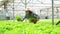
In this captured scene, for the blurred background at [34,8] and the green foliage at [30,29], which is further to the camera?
the blurred background at [34,8]

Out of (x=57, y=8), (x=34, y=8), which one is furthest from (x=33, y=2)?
(x=57, y=8)

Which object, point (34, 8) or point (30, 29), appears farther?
point (34, 8)

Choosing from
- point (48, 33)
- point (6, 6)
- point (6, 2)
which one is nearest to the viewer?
point (48, 33)

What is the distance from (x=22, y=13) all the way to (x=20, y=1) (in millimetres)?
817

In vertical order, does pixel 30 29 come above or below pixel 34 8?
above

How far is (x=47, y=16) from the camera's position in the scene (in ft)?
38.2

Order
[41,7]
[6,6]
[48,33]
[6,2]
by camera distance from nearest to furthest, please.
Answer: [48,33]
[6,2]
[6,6]
[41,7]

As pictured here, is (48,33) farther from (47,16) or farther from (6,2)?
(47,16)

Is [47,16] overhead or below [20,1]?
below

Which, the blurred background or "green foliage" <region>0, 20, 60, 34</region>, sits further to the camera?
the blurred background

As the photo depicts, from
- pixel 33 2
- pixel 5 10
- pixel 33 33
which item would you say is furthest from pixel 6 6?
pixel 33 33

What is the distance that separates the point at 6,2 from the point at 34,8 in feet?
6.61

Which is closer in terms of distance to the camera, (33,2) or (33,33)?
(33,33)

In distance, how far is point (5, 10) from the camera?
11.4 meters
